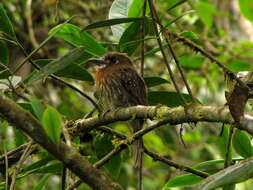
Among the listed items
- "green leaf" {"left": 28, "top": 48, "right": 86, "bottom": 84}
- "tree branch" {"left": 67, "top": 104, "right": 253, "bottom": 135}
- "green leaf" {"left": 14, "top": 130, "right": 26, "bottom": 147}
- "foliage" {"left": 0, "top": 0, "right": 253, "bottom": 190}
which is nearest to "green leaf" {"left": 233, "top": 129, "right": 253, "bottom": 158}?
"foliage" {"left": 0, "top": 0, "right": 253, "bottom": 190}

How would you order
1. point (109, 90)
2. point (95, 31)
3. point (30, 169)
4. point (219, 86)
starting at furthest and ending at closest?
1. point (219, 86)
2. point (95, 31)
3. point (109, 90)
4. point (30, 169)

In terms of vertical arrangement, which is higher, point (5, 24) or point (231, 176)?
point (5, 24)

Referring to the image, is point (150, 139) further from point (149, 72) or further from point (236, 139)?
point (236, 139)

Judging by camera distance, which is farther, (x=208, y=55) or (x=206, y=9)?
(x=206, y=9)

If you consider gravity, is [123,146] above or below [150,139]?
above

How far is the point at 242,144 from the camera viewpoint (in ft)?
6.31

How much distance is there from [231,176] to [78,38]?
1.30 meters

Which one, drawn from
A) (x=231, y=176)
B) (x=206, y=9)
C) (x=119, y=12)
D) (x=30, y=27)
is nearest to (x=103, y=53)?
(x=119, y=12)

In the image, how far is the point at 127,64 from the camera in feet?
12.0

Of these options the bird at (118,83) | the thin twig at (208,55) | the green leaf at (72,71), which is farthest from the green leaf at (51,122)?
the bird at (118,83)

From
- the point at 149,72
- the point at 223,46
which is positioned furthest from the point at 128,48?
the point at 149,72

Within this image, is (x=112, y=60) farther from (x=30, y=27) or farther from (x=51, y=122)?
(x=51, y=122)

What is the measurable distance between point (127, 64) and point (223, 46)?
1.01 metres

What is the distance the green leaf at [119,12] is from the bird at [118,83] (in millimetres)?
667
